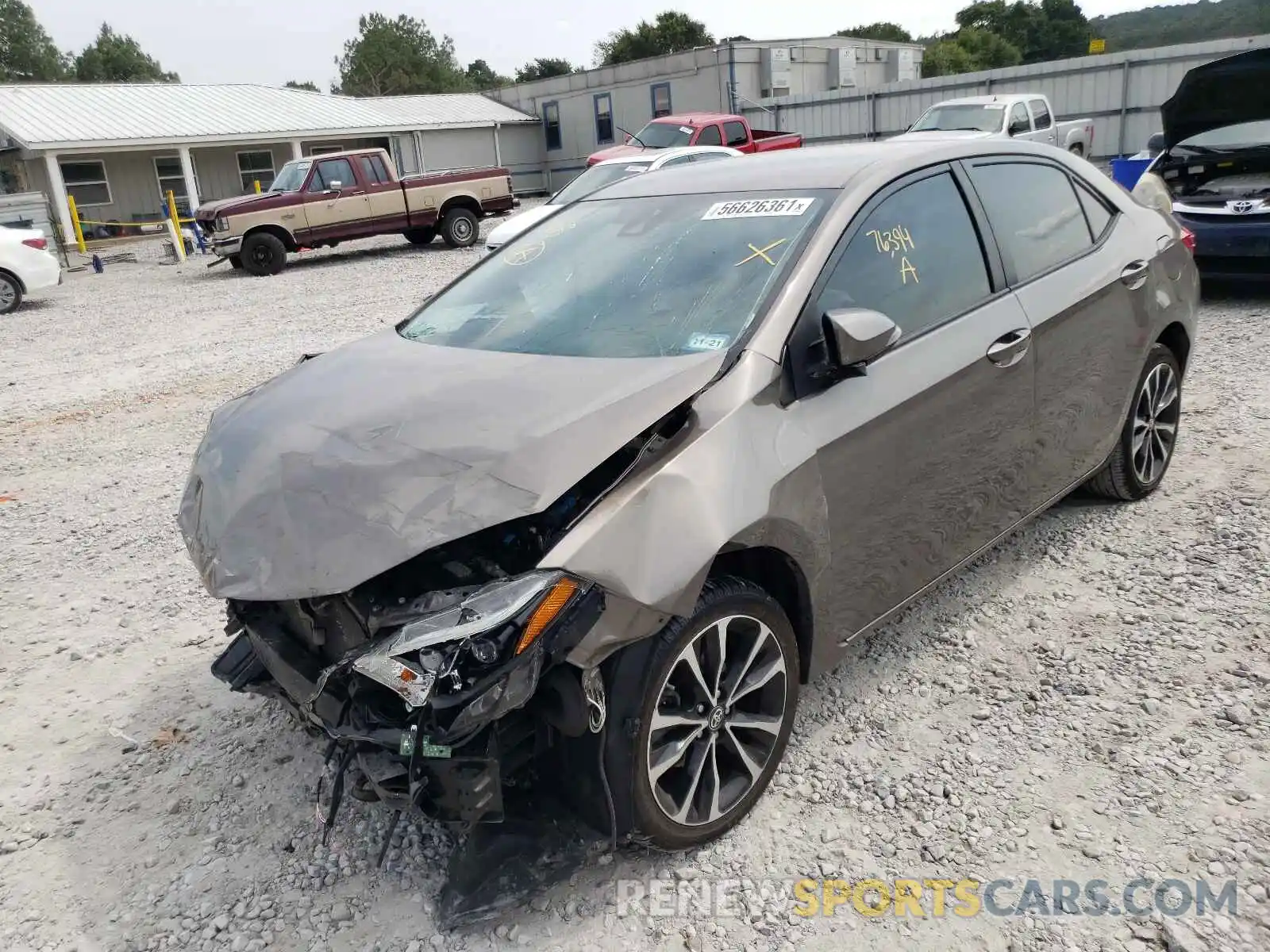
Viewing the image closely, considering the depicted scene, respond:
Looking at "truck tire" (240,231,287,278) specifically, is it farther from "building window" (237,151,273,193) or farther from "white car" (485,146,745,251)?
"building window" (237,151,273,193)

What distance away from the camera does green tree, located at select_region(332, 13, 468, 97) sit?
3034 inches

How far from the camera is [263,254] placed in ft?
55.6

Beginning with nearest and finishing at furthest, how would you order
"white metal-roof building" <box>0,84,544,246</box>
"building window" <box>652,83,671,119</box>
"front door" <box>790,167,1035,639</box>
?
"front door" <box>790,167,1035,639</box> < "white metal-roof building" <box>0,84,544,246</box> < "building window" <box>652,83,671,119</box>

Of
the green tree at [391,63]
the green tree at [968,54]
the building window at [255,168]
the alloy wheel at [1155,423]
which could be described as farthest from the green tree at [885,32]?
the alloy wheel at [1155,423]

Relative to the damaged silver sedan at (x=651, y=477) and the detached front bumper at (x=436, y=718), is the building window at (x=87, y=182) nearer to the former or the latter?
the damaged silver sedan at (x=651, y=477)

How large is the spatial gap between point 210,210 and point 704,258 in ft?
52.4

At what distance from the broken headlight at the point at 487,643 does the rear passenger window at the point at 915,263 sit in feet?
4.36

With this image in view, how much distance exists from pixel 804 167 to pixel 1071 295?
1.27 m

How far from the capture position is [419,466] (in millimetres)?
2520

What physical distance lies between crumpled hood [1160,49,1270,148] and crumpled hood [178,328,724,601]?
900 centimetres

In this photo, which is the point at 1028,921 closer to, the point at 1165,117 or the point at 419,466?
the point at 419,466

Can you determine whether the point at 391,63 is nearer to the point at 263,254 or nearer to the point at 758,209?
the point at 263,254

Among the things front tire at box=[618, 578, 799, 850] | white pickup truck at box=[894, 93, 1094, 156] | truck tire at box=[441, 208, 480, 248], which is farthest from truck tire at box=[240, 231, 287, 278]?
front tire at box=[618, 578, 799, 850]

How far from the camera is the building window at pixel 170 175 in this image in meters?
29.6
